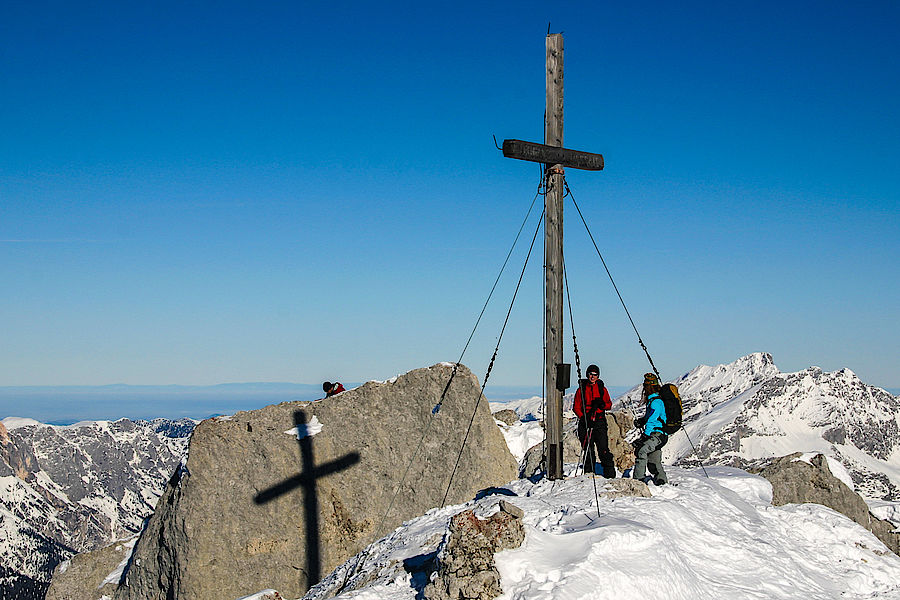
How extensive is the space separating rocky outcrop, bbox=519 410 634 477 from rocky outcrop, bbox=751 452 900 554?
4.08m

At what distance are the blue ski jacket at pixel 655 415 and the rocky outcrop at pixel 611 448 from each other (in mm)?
5255

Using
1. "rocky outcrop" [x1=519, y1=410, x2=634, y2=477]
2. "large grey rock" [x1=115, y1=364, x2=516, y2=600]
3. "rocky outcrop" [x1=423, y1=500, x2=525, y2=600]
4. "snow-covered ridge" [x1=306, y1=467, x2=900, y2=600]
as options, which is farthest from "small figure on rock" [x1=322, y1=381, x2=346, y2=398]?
"rocky outcrop" [x1=423, y1=500, x2=525, y2=600]

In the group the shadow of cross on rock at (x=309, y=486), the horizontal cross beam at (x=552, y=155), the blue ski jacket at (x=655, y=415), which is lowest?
the shadow of cross on rock at (x=309, y=486)

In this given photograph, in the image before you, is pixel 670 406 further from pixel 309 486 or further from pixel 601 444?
pixel 309 486

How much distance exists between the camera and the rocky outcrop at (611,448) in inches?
873

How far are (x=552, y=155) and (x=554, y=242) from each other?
1956 millimetres

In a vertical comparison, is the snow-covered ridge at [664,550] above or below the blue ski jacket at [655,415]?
below

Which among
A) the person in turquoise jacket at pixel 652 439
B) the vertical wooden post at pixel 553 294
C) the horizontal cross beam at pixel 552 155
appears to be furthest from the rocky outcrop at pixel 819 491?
the horizontal cross beam at pixel 552 155

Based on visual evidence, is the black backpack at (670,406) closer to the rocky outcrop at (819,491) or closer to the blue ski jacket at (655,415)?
the blue ski jacket at (655,415)

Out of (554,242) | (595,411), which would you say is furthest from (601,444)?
(554,242)

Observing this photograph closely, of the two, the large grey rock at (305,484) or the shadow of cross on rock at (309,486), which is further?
the shadow of cross on rock at (309,486)

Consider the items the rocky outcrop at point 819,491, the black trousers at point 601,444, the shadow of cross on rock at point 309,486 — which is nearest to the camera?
the black trousers at point 601,444

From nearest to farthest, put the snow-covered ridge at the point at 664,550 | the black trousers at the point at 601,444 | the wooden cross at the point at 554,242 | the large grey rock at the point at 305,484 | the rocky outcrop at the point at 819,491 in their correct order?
the snow-covered ridge at the point at 664,550 < the wooden cross at the point at 554,242 < the black trousers at the point at 601,444 < the rocky outcrop at the point at 819,491 < the large grey rock at the point at 305,484

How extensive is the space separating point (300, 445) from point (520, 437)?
1410 centimetres
